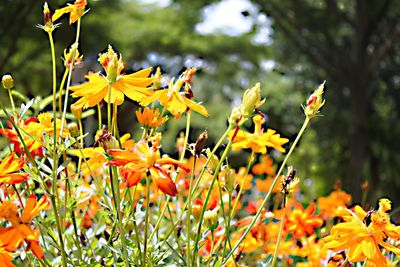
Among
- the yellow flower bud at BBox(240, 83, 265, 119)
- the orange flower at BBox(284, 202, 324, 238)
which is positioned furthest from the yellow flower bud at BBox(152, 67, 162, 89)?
the orange flower at BBox(284, 202, 324, 238)

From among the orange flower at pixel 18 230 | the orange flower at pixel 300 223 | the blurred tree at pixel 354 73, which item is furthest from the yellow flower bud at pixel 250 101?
the blurred tree at pixel 354 73

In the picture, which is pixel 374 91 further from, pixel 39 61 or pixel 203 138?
pixel 203 138

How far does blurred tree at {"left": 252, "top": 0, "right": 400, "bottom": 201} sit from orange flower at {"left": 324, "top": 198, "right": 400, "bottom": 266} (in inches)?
118

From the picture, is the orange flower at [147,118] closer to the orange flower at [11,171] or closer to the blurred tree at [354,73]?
the orange flower at [11,171]

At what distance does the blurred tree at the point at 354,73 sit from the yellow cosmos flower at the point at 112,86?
309cm

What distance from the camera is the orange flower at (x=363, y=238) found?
1.82 feet

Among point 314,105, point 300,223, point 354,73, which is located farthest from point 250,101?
point 354,73

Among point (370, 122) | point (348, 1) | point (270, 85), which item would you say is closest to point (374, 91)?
point (370, 122)

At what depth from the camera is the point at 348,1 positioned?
4328mm

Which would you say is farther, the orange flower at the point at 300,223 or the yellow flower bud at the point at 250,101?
the orange flower at the point at 300,223

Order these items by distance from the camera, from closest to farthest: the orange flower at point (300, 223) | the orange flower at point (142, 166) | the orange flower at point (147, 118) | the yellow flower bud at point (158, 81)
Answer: the orange flower at point (142, 166) < the orange flower at point (147, 118) < the yellow flower bud at point (158, 81) < the orange flower at point (300, 223)

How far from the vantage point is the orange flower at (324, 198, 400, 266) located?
56 centimetres

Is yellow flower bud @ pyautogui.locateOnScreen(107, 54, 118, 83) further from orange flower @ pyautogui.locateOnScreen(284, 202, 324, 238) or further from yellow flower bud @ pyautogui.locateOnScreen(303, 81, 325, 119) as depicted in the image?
orange flower @ pyautogui.locateOnScreen(284, 202, 324, 238)

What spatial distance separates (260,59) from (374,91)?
13.1ft
